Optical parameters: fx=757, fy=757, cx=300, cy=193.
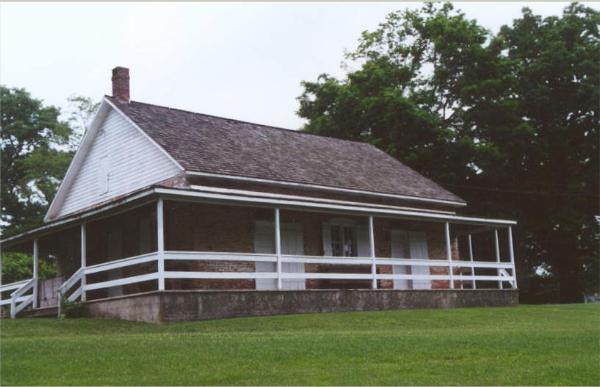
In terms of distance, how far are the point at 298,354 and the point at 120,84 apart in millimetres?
16616

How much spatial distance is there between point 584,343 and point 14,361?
907 centimetres

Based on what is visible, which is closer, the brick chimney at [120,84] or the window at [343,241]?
the window at [343,241]

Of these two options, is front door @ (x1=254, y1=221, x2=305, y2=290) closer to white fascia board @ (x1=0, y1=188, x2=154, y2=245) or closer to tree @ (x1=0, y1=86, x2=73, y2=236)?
white fascia board @ (x1=0, y1=188, x2=154, y2=245)

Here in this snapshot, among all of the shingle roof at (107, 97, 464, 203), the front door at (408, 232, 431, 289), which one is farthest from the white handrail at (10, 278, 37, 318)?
the front door at (408, 232, 431, 289)

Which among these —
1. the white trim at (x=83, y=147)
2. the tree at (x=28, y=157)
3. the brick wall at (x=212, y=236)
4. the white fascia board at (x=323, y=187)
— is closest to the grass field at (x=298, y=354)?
the brick wall at (x=212, y=236)

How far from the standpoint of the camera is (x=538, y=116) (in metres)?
38.0

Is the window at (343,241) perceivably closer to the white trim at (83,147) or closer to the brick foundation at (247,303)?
the brick foundation at (247,303)

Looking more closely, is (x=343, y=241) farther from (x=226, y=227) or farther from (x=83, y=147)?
(x=83, y=147)

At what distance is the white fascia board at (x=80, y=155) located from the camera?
998 inches

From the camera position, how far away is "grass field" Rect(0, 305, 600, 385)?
30.5 feet

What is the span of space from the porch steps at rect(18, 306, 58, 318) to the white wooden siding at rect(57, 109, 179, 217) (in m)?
4.51

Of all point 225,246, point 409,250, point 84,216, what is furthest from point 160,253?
point 409,250

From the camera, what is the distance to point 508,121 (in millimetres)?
36125

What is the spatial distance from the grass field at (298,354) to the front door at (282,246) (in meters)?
5.68
